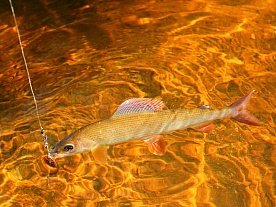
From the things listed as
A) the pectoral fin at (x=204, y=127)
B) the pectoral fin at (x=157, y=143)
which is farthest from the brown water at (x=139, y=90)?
the pectoral fin at (x=204, y=127)

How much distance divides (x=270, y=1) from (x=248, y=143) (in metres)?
2.97

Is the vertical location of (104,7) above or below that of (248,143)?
above

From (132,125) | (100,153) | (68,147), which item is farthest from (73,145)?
(132,125)

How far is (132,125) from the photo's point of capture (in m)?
3.56

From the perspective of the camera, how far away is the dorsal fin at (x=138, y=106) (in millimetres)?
3566

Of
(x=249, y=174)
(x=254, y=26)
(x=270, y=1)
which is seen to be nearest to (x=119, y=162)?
(x=249, y=174)

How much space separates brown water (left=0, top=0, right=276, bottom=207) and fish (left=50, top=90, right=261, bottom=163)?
2.29 ft

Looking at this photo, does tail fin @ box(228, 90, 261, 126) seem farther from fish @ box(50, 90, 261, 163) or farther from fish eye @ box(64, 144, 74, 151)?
fish eye @ box(64, 144, 74, 151)

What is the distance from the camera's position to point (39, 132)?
4.78 m

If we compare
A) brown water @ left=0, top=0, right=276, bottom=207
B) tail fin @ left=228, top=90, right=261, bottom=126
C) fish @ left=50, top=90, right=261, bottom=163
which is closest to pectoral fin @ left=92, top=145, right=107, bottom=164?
fish @ left=50, top=90, right=261, bottom=163

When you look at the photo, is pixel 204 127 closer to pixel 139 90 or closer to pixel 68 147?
pixel 68 147

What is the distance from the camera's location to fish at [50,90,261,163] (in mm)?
3561

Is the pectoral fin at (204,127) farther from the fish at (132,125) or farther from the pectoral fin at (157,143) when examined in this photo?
the pectoral fin at (157,143)

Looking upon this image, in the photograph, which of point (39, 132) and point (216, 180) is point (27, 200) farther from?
point (216, 180)
